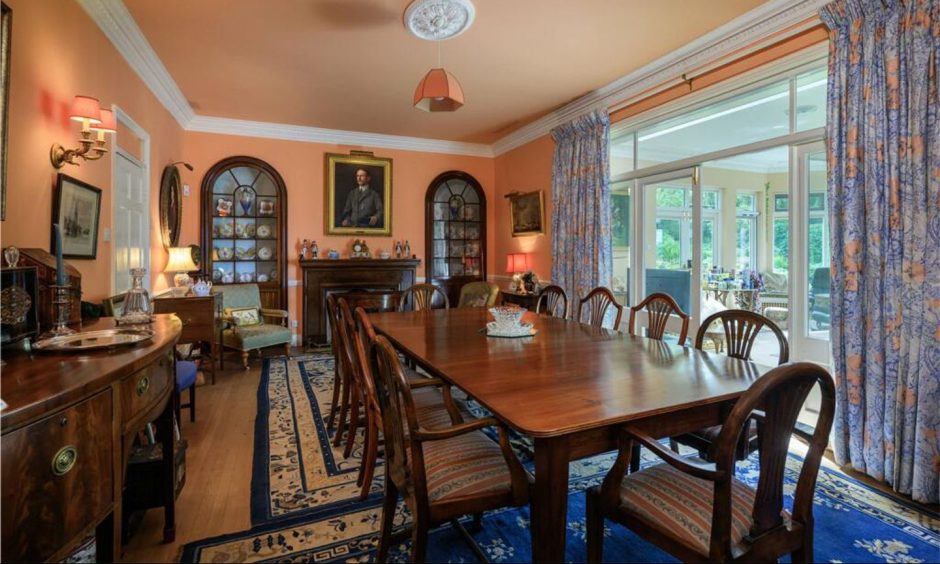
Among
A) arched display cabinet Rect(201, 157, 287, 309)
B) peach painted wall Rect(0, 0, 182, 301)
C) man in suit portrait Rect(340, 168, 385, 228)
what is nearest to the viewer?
peach painted wall Rect(0, 0, 182, 301)

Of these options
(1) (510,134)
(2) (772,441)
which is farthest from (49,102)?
(1) (510,134)

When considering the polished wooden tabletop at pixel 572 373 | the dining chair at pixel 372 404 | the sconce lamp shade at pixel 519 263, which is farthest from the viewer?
the sconce lamp shade at pixel 519 263

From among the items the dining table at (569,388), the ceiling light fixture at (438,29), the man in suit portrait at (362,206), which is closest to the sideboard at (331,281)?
the man in suit portrait at (362,206)

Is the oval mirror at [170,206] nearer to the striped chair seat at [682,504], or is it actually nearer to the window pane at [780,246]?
the striped chair seat at [682,504]

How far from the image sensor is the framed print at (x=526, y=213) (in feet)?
18.9

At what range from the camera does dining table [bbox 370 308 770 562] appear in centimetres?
126

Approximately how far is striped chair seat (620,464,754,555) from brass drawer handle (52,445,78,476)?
1432 mm

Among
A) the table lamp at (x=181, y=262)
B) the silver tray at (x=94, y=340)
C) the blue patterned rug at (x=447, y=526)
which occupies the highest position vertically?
the table lamp at (x=181, y=262)

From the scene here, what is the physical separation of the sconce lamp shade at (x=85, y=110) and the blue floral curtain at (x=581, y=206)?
393 centimetres

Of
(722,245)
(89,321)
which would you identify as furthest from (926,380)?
(89,321)

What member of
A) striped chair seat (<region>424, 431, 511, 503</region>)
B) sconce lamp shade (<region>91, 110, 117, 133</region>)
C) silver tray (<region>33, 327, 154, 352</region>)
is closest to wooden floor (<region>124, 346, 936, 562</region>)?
silver tray (<region>33, 327, 154, 352</region>)

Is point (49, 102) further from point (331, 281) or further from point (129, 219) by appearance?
point (331, 281)

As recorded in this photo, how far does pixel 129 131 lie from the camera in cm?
359

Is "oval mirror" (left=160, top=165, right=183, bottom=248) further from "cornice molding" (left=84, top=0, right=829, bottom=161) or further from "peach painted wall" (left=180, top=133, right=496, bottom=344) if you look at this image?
"cornice molding" (left=84, top=0, right=829, bottom=161)
